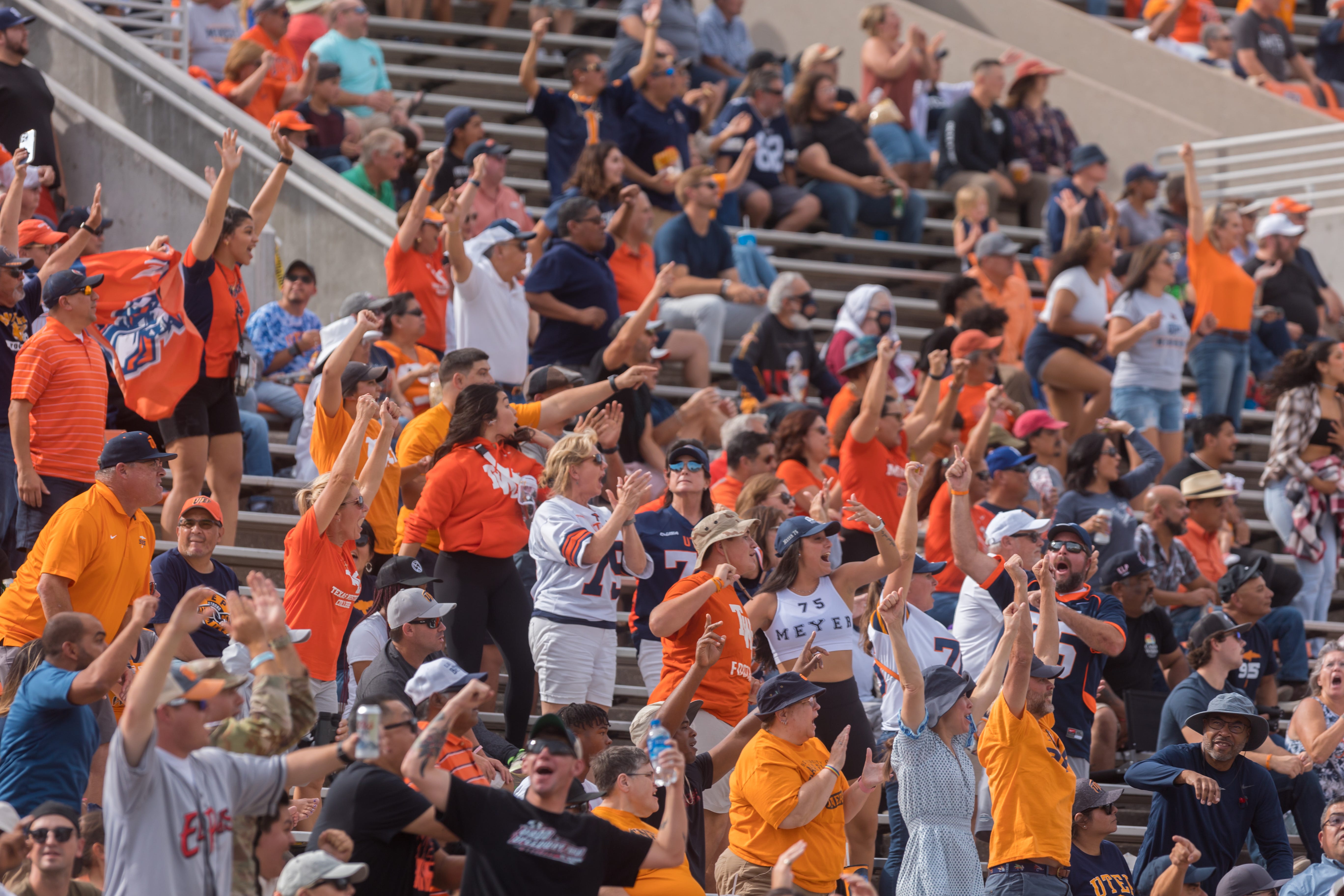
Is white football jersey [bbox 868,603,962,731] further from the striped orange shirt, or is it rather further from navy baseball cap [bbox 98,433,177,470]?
the striped orange shirt

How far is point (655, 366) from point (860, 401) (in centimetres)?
185

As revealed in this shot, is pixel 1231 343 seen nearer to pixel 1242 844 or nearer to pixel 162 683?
pixel 1242 844

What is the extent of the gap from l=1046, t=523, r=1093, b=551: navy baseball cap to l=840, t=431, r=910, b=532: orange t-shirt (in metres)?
1.24

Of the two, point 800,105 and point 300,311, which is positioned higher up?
point 800,105

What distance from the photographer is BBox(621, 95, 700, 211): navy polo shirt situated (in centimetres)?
1335

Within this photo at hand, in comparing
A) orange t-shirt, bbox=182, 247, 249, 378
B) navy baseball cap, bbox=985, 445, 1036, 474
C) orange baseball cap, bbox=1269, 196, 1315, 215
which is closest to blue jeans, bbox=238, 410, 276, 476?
orange t-shirt, bbox=182, 247, 249, 378

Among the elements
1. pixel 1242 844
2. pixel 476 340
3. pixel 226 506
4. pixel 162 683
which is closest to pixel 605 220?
pixel 476 340

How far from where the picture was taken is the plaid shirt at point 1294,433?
1159 centimetres

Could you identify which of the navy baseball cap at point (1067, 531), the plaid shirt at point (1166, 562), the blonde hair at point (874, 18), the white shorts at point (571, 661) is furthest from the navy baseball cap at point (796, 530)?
the blonde hair at point (874, 18)

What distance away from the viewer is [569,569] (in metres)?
7.88

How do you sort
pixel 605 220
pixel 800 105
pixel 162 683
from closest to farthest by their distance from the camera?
pixel 162 683 < pixel 605 220 < pixel 800 105

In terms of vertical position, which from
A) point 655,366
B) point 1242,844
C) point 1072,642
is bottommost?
point 1242,844

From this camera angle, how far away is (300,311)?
36.2 ft

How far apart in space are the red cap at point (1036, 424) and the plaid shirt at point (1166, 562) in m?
0.91
